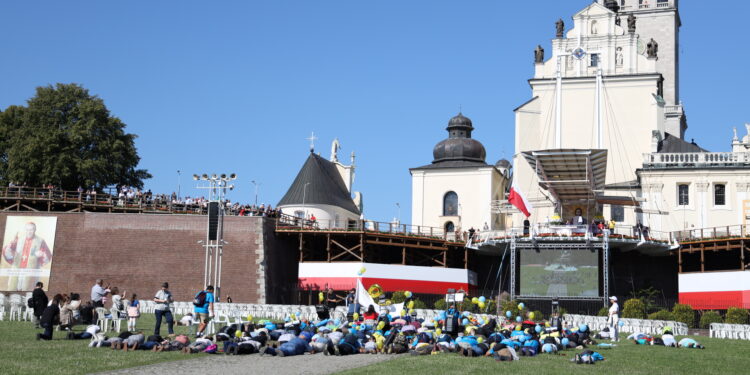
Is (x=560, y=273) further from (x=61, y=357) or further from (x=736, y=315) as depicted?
(x=61, y=357)

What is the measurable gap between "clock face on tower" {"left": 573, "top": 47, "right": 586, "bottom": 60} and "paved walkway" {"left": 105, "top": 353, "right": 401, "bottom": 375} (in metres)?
52.0

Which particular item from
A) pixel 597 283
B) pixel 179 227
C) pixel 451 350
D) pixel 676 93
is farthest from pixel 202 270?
pixel 676 93

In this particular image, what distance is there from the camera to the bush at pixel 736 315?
50219mm

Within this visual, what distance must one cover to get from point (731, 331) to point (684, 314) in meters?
11.6

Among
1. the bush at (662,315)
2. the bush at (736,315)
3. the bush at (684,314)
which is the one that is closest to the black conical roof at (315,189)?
the bush at (662,315)

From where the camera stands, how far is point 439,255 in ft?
211

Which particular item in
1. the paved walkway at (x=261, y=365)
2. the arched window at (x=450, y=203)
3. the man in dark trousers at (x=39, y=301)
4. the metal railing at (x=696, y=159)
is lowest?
the paved walkway at (x=261, y=365)

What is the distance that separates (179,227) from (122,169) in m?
16.0

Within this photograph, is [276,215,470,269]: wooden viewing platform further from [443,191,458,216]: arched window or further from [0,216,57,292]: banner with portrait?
[0,216,57,292]: banner with portrait

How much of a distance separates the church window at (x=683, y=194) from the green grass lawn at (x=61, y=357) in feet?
158

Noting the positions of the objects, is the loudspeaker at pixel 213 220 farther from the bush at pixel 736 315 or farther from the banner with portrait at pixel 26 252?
the bush at pixel 736 315

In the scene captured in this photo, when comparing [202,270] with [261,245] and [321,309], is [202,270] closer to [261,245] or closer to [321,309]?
[261,245]

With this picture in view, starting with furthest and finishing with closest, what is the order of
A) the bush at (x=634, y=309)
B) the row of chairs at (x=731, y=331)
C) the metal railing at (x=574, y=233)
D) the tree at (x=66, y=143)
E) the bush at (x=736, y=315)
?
1. the tree at (x=66, y=143)
2. the metal railing at (x=574, y=233)
3. the bush at (x=634, y=309)
4. the bush at (x=736, y=315)
5. the row of chairs at (x=731, y=331)

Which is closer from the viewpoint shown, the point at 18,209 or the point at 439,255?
the point at 18,209
